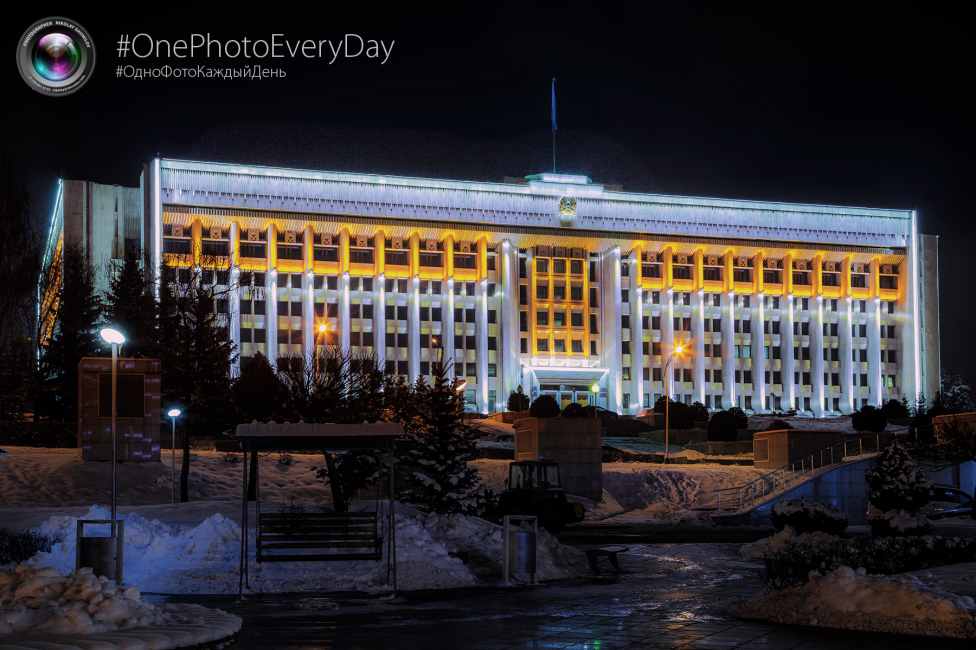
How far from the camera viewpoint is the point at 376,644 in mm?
9945

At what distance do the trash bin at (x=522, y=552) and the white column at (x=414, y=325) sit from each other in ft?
232

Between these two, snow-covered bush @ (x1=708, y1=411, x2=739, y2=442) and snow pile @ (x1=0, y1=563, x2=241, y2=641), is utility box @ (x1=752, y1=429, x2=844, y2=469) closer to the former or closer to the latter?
snow-covered bush @ (x1=708, y1=411, x2=739, y2=442)

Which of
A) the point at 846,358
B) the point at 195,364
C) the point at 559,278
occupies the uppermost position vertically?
the point at 559,278

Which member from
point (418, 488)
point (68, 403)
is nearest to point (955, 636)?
point (418, 488)

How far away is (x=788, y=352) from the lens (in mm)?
93125

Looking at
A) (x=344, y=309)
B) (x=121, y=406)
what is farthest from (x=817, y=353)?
Answer: (x=121, y=406)

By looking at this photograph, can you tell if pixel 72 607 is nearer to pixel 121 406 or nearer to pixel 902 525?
pixel 902 525

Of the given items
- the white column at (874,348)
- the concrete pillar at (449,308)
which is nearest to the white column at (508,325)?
the concrete pillar at (449,308)

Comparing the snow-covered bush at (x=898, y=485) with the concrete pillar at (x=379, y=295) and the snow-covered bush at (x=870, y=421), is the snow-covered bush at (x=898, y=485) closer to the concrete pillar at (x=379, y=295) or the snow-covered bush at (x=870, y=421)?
the snow-covered bush at (x=870, y=421)

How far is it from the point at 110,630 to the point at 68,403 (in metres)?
44.8

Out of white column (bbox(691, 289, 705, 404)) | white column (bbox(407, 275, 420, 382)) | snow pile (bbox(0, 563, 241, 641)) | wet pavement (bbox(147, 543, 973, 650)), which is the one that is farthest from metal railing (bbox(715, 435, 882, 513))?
white column (bbox(691, 289, 705, 404))

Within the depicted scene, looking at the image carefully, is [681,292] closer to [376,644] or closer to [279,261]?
[279,261]

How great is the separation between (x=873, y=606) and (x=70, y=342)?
4564cm

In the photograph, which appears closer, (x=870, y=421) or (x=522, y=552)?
(x=522, y=552)
